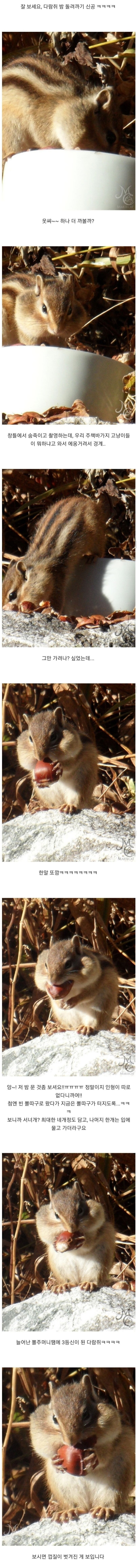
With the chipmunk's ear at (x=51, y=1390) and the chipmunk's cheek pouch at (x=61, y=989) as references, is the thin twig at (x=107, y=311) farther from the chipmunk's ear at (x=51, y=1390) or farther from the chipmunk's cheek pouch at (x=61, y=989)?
the chipmunk's ear at (x=51, y=1390)

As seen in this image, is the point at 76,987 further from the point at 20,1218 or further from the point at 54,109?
the point at 54,109

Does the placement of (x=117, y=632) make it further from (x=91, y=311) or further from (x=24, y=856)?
(x=91, y=311)

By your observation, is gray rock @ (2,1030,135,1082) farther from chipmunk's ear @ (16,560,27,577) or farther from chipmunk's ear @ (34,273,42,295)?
chipmunk's ear @ (34,273,42,295)

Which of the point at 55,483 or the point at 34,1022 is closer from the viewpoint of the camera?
the point at 55,483

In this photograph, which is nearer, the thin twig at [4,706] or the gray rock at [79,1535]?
the gray rock at [79,1535]

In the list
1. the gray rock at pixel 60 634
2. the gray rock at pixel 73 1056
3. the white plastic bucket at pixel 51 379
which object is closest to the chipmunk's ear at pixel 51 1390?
the gray rock at pixel 73 1056

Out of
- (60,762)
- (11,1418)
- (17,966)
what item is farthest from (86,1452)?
(60,762)
